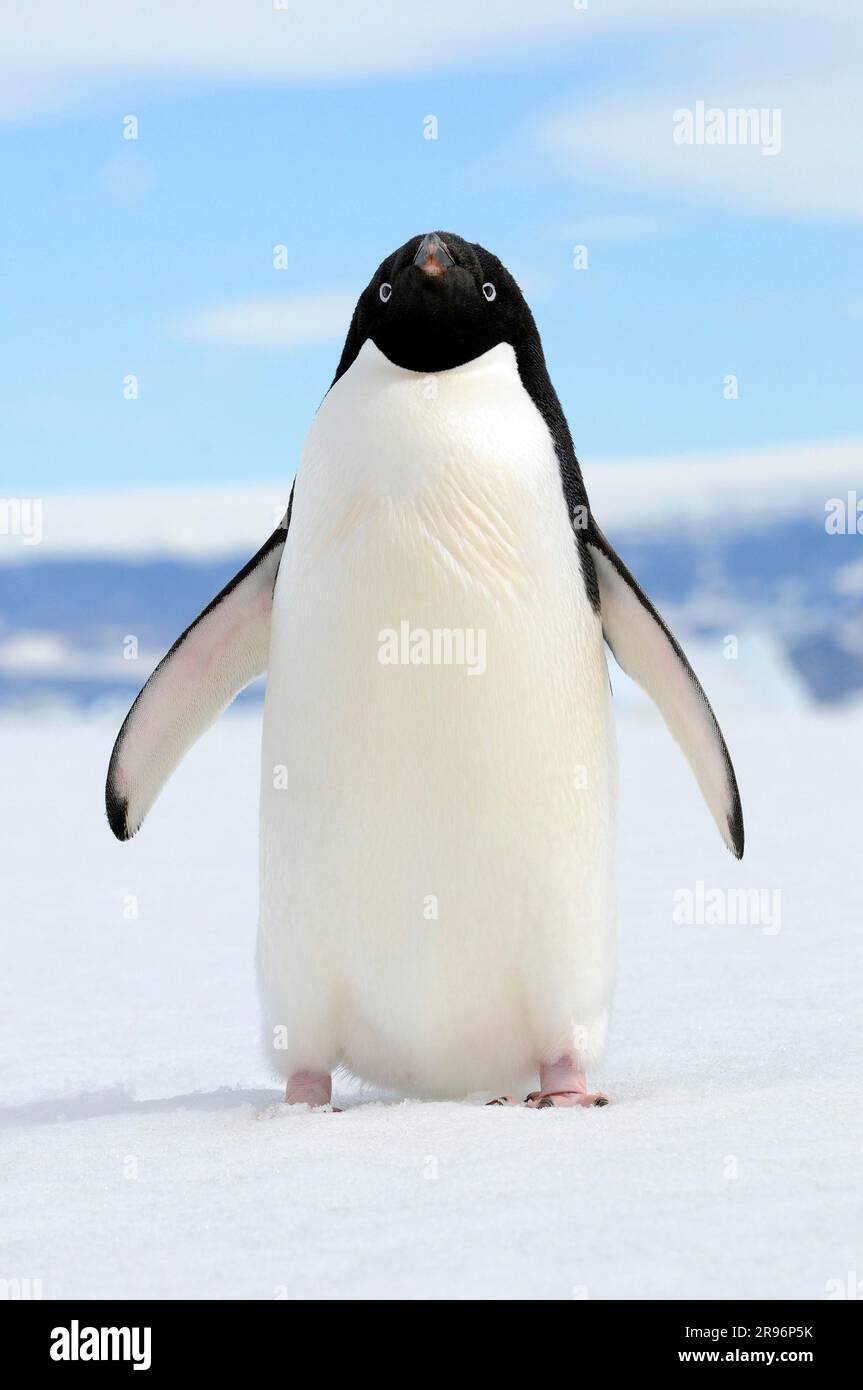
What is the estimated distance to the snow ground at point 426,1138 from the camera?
6.59 feet

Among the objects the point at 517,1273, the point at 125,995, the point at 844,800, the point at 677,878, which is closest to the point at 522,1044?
the point at 517,1273

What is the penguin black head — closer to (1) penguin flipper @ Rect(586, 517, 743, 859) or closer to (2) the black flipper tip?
(1) penguin flipper @ Rect(586, 517, 743, 859)

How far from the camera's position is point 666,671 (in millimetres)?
3441

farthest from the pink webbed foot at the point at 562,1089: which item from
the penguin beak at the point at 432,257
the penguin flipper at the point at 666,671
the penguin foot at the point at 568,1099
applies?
the penguin beak at the point at 432,257

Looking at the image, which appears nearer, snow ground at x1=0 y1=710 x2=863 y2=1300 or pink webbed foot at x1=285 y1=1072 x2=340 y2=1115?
snow ground at x1=0 y1=710 x2=863 y2=1300

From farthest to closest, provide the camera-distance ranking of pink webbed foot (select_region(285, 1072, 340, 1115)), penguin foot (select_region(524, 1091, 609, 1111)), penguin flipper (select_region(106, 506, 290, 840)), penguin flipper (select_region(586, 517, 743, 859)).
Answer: penguin flipper (select_region(106, 506, 290, 840)) → penguin flipper (select_region(586, 517, 743, 859)) → pink webbed foot (select_region(285, 1072, 340, 1115)) → penguin foot (select_region(524, 1091, 609, 1111))

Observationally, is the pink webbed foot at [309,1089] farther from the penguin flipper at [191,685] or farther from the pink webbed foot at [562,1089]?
the penguin flipper at [191,685]

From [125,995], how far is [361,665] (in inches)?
84.4

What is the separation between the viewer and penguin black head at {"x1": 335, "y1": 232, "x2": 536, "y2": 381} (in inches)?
121

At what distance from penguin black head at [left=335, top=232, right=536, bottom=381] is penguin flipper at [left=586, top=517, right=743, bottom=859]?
0.43 meters

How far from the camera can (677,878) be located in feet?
21.6

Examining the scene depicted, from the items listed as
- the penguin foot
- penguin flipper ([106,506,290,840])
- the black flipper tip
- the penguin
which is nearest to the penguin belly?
the penguin
